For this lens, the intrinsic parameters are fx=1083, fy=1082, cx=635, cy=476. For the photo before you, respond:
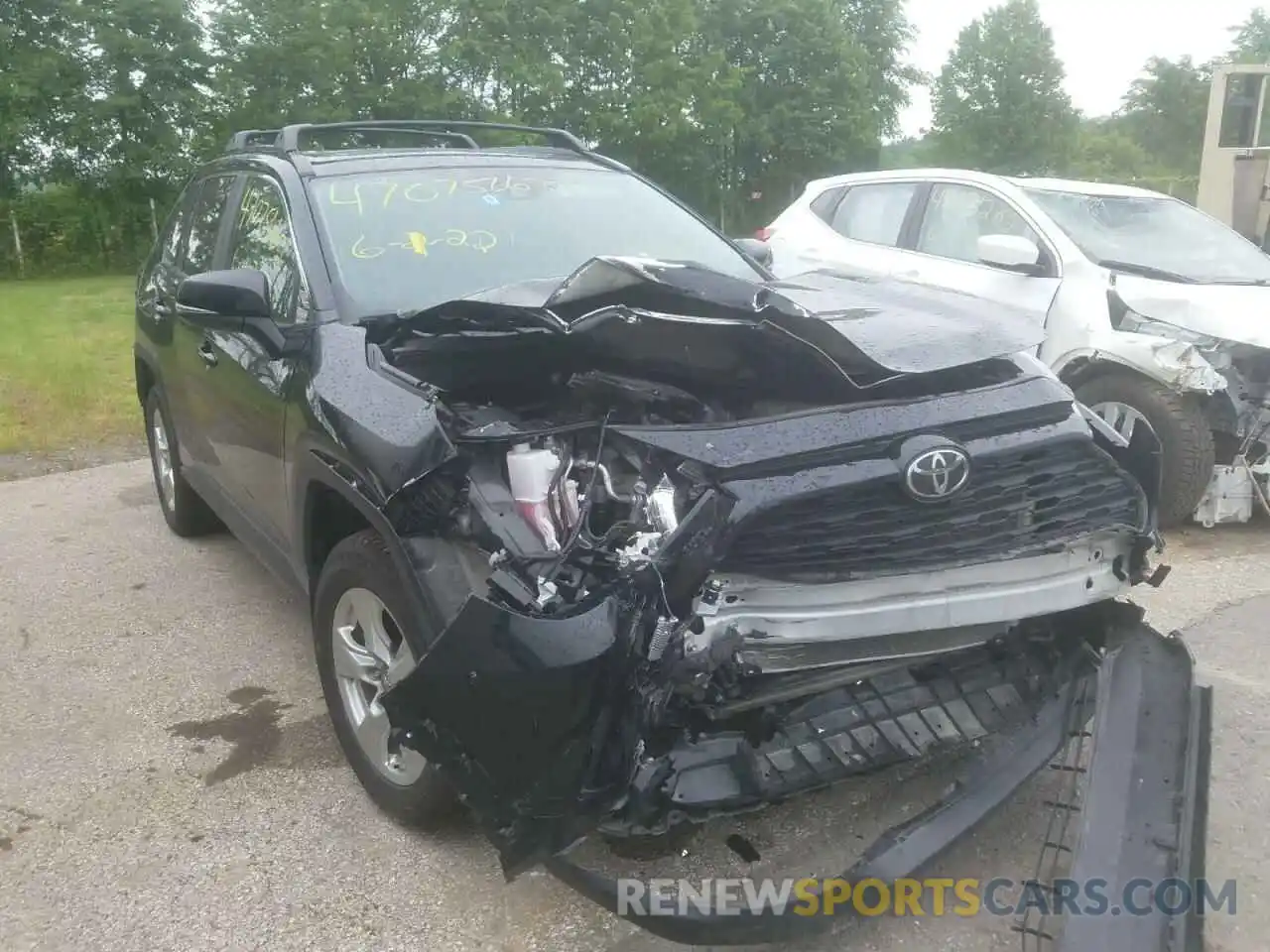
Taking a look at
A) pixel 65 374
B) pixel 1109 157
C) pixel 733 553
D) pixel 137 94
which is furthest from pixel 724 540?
pixel 1109 157

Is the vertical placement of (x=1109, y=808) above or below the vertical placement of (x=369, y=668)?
below

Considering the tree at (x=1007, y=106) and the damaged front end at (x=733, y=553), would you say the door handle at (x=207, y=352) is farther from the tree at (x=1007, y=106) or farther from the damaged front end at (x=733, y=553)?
the tree at (x=1007, y=106)

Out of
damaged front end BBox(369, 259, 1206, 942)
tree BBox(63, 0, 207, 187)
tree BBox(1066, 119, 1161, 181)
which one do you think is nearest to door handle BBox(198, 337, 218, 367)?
damaged front end BBox(369, 259, 1206, 942)

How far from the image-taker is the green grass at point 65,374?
8.16m

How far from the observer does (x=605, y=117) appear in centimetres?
2694

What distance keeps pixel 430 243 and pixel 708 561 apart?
186 cm

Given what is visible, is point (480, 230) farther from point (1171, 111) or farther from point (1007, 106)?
point (1171, 111)

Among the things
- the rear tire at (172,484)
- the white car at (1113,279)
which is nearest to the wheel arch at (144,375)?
the rear tire at (172,484)

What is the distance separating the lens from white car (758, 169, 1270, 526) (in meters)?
5.10

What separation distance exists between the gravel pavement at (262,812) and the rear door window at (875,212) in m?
2.98

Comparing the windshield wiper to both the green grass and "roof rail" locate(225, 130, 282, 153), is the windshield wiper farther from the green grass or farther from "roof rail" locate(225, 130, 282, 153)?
the green grass

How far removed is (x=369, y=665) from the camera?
2928mm

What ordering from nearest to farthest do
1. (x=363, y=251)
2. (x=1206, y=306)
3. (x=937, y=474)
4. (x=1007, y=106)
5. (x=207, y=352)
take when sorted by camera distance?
1. (x=937, y=474)
2. (x=363, y=251)
3. (x=207, y=352)
4. (x=1206, y=306)
5. (x=1007, y=106)

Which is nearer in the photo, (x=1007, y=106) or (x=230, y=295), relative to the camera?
(x=230, y=295)
